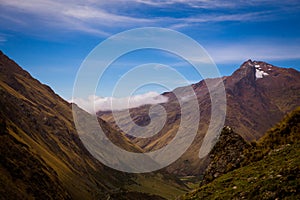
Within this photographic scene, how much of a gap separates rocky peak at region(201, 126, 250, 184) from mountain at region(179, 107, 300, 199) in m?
0.93

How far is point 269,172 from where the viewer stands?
1891 centimetres

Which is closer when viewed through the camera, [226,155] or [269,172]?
[269,172]

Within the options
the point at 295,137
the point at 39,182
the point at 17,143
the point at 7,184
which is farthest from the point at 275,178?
the point at 17,143

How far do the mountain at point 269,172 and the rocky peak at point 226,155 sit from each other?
0.93 meters

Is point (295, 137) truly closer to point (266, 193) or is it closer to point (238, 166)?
point (238, 166)

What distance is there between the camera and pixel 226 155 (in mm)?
26312

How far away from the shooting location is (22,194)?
428 feet

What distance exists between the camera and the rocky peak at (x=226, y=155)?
82.6ft

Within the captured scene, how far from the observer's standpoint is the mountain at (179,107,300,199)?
16859mm

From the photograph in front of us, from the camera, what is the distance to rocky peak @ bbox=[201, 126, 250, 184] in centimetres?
2518

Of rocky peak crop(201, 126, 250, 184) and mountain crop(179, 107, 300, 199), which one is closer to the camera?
mountain crop(179, 107, 300, 199)

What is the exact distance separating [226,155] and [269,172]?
745cm

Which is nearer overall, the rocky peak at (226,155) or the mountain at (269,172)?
the mountain at (269,172)

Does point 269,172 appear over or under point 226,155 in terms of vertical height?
under
